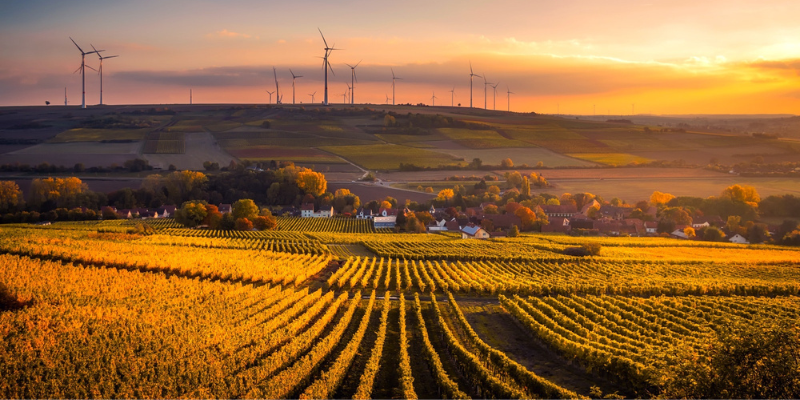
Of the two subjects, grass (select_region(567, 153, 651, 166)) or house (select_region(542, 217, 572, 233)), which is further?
grass (select_region(567, 153, 651, 166))

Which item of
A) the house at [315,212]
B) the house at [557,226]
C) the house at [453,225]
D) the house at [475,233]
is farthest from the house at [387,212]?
the house at [557,226]

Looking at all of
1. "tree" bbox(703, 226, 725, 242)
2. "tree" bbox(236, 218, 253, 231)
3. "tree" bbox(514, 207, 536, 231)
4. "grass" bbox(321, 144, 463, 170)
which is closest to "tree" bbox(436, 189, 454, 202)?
"tree" bbox(514, 207, 536, 231)

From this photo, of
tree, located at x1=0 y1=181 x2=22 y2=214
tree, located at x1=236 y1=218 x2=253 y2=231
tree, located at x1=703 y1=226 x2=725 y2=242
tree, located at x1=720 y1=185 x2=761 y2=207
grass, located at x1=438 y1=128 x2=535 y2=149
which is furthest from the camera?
grass, located at x1=438 y1=128 x2=535 y2=149

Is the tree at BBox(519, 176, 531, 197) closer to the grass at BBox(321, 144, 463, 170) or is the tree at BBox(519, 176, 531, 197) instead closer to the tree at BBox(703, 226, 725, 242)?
the grass at BBox(321, 144, 463, 170)

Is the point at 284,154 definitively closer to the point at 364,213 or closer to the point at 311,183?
the point at 311,183

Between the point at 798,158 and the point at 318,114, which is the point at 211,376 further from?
the point at 318,114

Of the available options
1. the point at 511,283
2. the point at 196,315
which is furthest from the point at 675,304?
the point at 196,315

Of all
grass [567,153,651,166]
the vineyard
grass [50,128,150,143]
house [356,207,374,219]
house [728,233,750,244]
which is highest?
grass [50,128,150,143]
